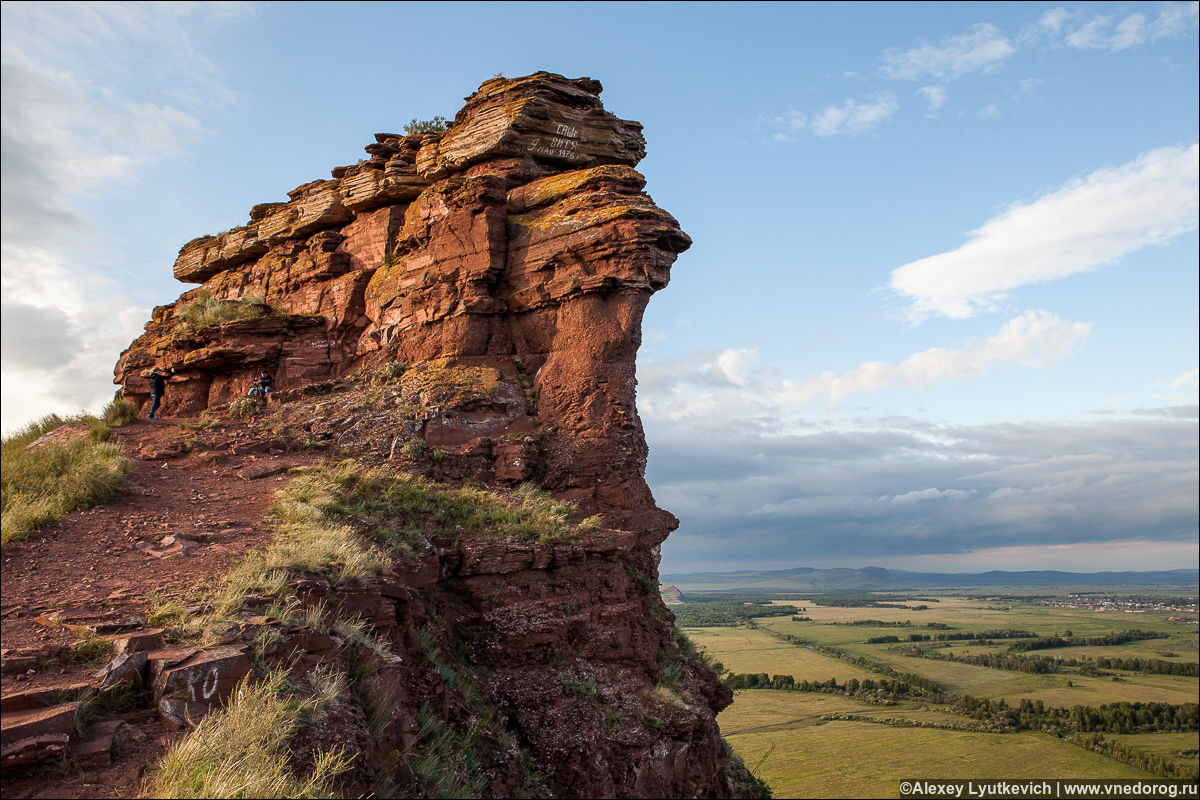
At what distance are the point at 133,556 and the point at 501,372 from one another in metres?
10.2

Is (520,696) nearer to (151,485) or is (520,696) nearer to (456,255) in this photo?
(151,485)

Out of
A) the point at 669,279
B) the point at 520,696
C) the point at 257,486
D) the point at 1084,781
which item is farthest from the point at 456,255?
the point at 1084,781

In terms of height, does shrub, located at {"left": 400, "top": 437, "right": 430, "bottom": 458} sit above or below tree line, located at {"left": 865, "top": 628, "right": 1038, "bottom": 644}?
above

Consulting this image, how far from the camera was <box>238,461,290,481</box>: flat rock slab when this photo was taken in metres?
14.8

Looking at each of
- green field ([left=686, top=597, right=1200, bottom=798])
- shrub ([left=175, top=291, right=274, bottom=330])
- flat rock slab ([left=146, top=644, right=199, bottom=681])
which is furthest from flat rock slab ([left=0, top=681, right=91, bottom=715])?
shrub ([left=175, top=291, right=274, bottom=330])

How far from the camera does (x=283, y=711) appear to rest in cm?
665

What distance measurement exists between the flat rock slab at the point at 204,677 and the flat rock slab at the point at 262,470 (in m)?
8.42

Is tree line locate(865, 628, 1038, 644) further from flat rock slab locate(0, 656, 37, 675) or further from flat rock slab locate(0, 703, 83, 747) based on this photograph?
flat rock slab locate(0, 703, 83, 747)

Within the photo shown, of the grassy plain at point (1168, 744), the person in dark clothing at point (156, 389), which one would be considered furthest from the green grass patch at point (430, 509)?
the grassy plain at point (1168, 744)

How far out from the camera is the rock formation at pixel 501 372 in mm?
12219

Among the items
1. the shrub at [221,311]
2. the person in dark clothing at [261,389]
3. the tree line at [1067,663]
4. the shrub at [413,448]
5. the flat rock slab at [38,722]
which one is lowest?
the tree line at [1067,663]

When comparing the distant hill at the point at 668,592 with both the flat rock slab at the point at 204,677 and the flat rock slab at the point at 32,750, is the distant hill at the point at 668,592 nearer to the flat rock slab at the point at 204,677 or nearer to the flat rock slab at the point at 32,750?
the flat rock slab at the point at 204,677

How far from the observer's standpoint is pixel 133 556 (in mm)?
9953

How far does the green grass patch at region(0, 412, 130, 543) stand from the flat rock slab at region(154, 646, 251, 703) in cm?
518
